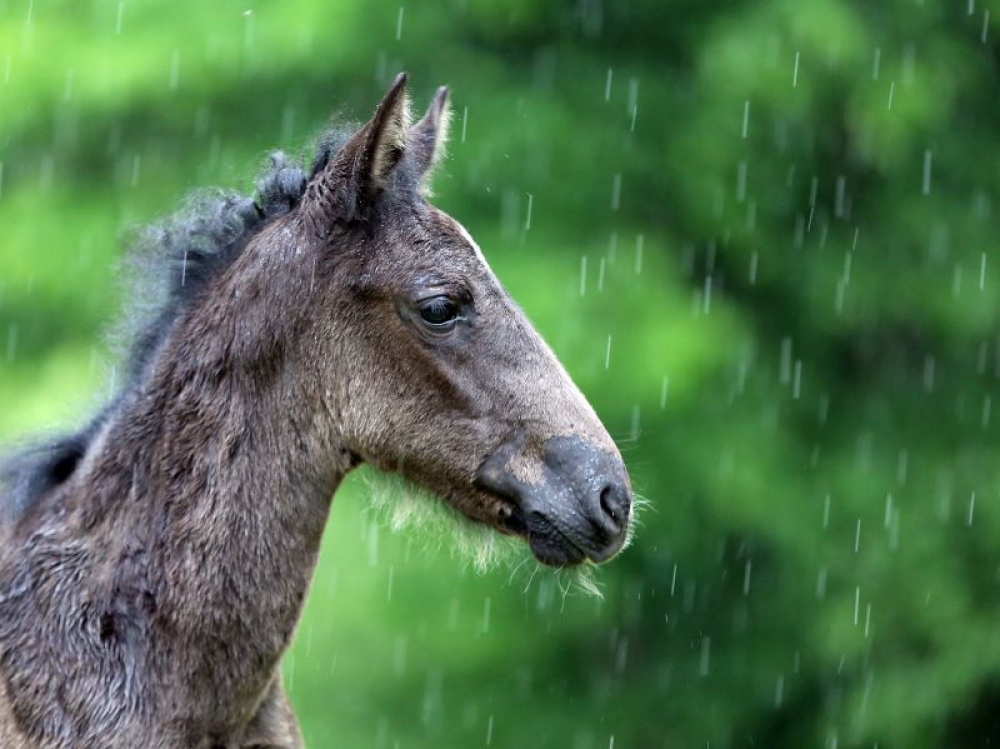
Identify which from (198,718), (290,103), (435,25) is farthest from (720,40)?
(198,718)

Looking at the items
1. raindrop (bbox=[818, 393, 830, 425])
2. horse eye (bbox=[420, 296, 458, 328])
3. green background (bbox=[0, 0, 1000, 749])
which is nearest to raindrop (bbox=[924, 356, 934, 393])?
green background (bbox=[0, 0, 1000, 749])

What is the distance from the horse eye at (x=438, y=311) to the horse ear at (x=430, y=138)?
1.51ft

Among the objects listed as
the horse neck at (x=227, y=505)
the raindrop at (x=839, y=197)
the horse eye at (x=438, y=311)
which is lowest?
the horse neck at (x=227, y=505)

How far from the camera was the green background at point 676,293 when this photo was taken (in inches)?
309

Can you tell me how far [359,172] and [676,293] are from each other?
4.23 m

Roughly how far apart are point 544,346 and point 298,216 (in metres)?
0.74

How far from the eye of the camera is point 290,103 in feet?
27.2

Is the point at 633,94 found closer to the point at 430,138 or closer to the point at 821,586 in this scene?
the point at 821,586

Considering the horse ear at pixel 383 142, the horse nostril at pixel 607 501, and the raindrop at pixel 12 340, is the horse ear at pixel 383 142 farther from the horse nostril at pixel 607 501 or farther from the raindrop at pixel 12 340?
the raindrop at pixel 12 340

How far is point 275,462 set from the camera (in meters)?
3.79

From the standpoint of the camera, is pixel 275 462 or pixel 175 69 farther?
pixel 175 69

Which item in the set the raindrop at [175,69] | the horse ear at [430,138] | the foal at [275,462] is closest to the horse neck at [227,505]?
the foal at [275,462]

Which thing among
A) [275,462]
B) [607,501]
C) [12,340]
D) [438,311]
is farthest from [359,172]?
[12,340]

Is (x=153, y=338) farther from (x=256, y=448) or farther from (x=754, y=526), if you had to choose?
(x=754, y=526)
